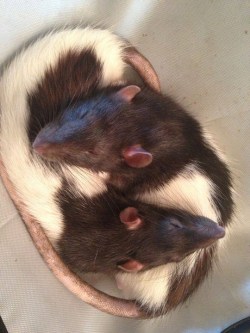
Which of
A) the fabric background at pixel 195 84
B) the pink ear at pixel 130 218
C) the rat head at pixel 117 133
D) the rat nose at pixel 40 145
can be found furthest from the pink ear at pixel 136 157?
the fabric background at pixel 195 84

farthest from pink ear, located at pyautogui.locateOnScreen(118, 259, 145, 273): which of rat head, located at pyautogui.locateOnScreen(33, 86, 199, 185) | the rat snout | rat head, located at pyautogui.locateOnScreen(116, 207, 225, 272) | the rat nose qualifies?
the rat nose

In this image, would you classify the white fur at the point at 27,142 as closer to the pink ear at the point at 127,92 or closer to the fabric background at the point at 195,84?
the fabric background at the point at 195,84

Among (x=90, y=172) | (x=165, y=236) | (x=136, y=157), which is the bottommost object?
(x=165, y=236)

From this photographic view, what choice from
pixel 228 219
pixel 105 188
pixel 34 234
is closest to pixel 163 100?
pixel 105 188

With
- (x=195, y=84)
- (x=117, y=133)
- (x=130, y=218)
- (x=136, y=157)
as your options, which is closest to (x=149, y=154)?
(x=136, y=157)

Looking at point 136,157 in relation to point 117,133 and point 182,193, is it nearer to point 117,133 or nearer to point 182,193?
point 117,133

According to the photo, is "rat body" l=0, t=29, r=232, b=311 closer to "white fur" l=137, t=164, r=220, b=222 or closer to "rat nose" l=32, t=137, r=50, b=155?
"white fur" l=137, t=164, r=220, b=222
